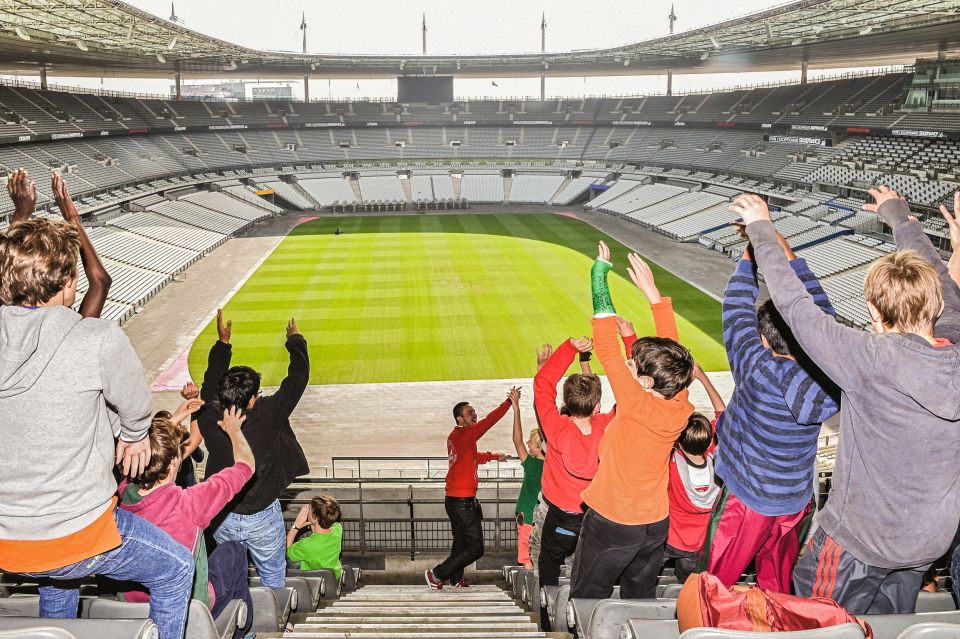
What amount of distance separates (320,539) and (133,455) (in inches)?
134

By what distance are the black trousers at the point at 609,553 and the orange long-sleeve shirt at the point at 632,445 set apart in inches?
2.4

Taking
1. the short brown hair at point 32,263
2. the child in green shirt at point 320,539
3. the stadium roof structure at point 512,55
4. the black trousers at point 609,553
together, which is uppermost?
the stadium roof structure at point 512,55

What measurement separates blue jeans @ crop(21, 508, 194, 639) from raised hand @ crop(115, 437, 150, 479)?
0.79 feet

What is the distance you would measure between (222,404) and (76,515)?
7.76 ft

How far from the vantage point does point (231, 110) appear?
2749 inches

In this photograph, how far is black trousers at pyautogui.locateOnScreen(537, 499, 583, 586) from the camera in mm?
5762

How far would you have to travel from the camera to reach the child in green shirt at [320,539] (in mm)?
6816

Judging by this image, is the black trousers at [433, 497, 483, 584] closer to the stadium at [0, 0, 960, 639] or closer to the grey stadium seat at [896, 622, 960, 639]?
the stadium at [0, 0, 960, 639]

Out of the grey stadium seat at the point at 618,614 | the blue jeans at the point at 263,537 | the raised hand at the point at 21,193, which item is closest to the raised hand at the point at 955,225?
the grey stadium seat at the point at 618,614

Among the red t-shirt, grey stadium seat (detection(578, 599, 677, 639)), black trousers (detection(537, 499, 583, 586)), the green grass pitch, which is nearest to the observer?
grey stadium seat (detection(578, 599, 677, 639))

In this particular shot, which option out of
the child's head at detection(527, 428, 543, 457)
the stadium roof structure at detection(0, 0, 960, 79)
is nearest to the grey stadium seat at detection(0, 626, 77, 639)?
the child's head at detection(527, 428, 543, 457)

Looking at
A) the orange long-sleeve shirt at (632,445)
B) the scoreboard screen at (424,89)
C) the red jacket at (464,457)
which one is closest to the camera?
the orange long-sleeve shirt at (632,445)

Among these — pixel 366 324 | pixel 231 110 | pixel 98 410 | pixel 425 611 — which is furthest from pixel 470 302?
pixel 231 110

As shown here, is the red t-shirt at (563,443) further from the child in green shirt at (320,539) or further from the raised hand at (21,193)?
the raised hand at (21,193)
